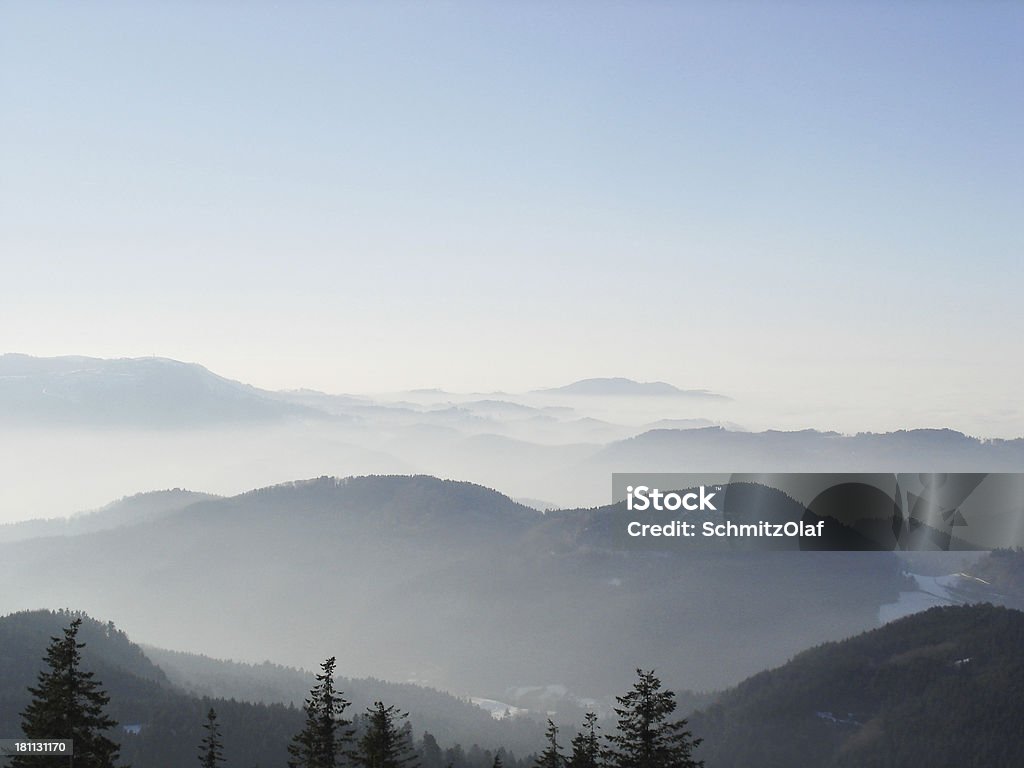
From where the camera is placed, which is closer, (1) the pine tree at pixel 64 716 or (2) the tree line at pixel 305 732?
(1) the pine tree at pixel 64 716

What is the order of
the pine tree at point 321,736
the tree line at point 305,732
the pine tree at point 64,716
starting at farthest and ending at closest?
the pine tree at point 321,736 < the tree line at point 305,732 < the pine tree at point 64,716

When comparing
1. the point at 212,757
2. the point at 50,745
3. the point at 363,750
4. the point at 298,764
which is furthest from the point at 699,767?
the point at 50,745

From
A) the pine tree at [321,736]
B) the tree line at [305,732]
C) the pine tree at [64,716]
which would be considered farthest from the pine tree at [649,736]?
the pine tree at [64,716]

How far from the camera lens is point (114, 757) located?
163ft

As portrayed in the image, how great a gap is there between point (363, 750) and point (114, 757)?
40.9ft

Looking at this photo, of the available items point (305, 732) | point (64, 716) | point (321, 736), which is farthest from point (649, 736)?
point (64, 716)

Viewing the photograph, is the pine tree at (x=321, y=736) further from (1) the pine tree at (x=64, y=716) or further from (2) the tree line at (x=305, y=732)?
(1) the pine tree at (x=64, y=716)

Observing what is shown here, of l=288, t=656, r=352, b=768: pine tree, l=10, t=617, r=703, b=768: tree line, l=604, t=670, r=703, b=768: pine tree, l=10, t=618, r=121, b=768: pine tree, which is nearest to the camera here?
l=10, t=618, r=121, b=768: pine tree

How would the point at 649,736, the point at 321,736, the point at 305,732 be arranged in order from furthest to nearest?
the point at 305,732 → the point at 321,736 → the point at 649,736

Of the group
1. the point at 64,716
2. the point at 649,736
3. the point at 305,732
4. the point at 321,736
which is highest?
the point at 64,716

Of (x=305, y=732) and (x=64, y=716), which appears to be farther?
(x=305, y=732)

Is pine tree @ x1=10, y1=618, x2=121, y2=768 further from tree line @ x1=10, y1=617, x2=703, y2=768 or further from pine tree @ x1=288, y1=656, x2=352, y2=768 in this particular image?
pine tree @ x1=288, y1=656, x2=352, y2=768

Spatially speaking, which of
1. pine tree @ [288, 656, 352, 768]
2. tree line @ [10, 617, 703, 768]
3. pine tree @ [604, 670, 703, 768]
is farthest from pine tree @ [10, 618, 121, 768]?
pine tree @ [604, 670, 703, 768]

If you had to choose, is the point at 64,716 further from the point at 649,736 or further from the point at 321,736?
the point at 649,736
